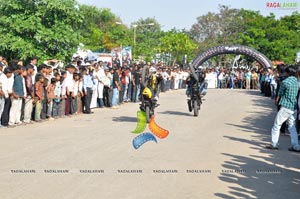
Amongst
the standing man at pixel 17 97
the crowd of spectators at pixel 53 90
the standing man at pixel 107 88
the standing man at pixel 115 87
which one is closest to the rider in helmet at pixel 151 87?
the crowd of spectators at pixel 53 90

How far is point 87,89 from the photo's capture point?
60.3 feet

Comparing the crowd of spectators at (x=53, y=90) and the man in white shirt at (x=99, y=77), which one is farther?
the man in white shirt at (x=99, y=77)

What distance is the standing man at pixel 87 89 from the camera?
18141mm

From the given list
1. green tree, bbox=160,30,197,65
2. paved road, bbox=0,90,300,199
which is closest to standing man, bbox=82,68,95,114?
paved road, bbox=0,90,300,199

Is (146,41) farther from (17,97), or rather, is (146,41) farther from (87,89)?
(17,97)

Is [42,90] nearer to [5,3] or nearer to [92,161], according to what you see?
[5,3]

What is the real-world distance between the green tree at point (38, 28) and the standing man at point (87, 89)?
1.69m

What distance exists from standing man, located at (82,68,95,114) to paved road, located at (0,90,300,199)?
10.6ft

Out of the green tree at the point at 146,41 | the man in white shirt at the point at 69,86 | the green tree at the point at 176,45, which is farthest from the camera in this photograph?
the green tree at the point at 176,45

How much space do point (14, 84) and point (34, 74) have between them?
1.64m

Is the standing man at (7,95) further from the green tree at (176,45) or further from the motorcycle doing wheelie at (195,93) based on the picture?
the green tree at (176,45)

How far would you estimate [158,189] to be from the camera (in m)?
7.08

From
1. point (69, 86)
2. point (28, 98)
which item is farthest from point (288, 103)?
point (69, 86)

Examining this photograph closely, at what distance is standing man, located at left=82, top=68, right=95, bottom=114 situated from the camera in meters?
18.1
